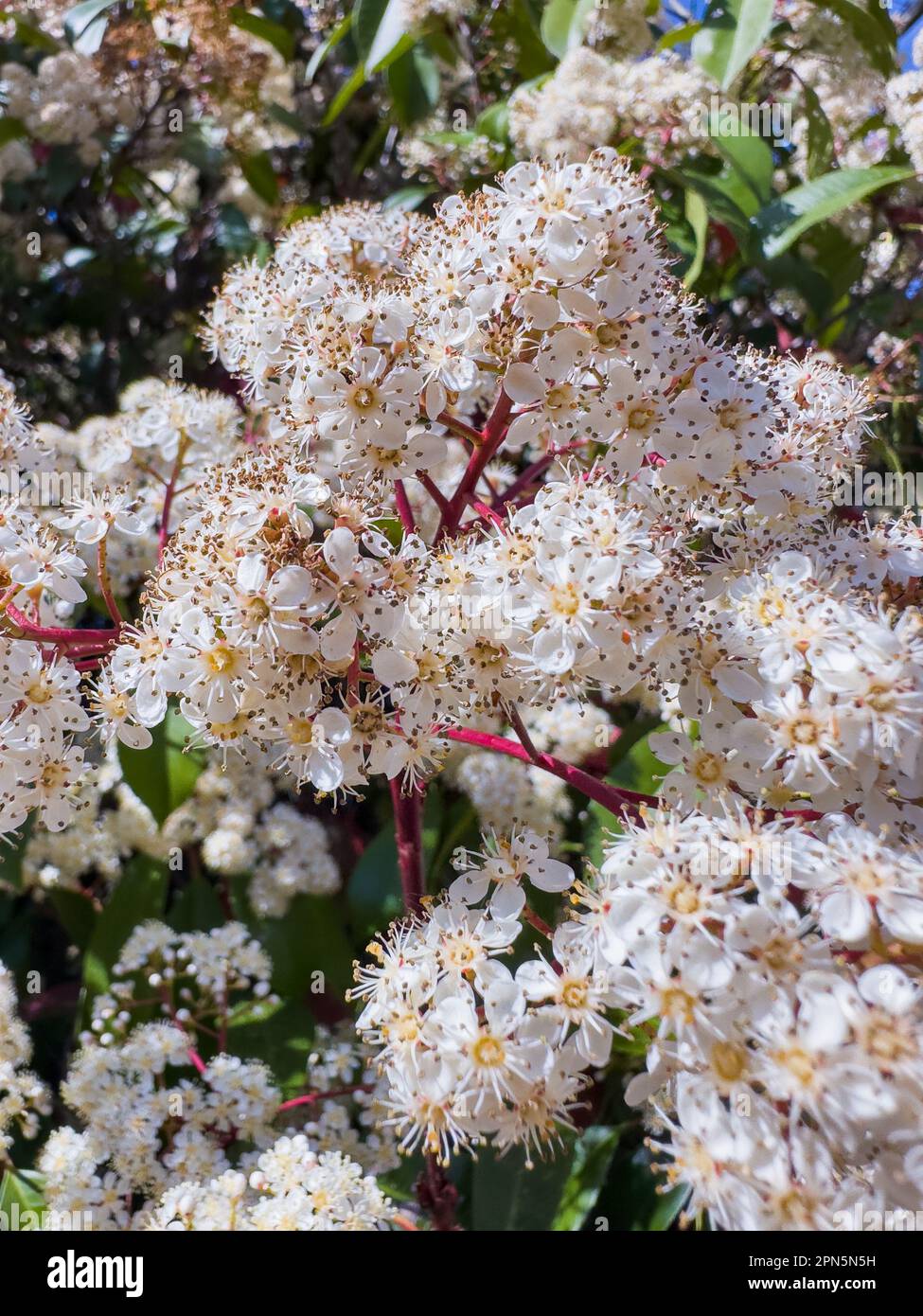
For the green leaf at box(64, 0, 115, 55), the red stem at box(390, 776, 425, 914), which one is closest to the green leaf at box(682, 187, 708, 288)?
the red stem at box(390, 776, 425, 914)

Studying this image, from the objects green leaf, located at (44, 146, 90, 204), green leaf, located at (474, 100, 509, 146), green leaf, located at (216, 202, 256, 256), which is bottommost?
green leaf, located at (216, 202, 256, 256)

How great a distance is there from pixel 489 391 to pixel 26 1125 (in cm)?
116

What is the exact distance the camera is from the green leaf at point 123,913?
1593 mm

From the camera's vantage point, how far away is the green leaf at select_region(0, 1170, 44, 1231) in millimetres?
1266

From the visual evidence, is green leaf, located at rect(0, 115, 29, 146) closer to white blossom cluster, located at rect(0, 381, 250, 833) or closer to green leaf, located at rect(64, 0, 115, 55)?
green leaf, located at rect(64, 0, 115, 55)

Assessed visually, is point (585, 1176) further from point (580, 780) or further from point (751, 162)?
point (751, 162)

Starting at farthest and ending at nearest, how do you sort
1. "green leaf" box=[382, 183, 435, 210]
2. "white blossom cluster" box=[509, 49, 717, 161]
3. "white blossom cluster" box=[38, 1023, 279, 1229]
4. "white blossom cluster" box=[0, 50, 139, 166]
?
1. "white blossom cluster" box=[0, 50, 139, 166]
2. "green leaf" box=[382, 183, 435, 210]
3. "white blossom cluster" box=[509, 49, 717, 161]
4. "white blossom cluster" box=[38, 1023, 279, 1229]

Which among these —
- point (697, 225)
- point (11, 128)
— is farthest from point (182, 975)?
point (11, 128)

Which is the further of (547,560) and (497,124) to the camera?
(497,124)

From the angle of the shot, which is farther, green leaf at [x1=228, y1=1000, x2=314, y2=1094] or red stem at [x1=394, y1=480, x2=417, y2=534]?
green leaf at [x1=228, y1=1000, x2=314, y2=1094]

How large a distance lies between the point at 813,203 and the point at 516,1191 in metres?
1.55

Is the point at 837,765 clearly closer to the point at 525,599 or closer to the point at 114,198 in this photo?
the point at 525,599

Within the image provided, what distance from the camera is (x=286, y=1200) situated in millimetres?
965

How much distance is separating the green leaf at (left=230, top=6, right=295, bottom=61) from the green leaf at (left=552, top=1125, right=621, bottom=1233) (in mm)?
2122
